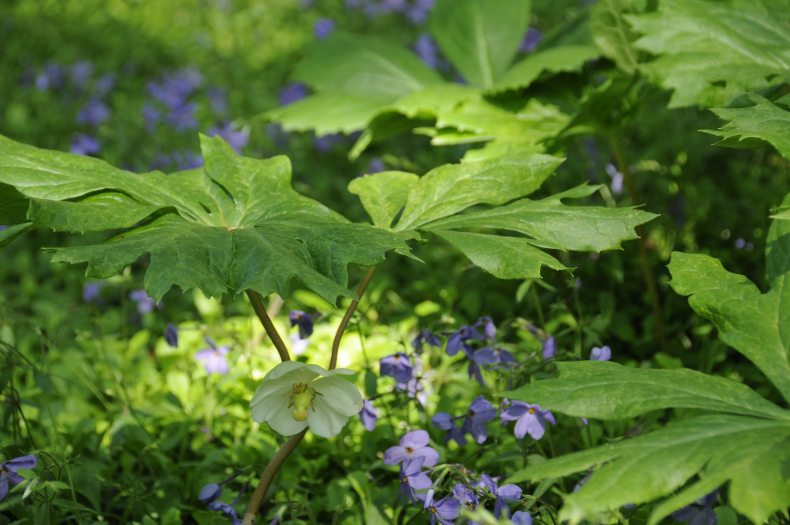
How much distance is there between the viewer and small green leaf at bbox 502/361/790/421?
3.92ft

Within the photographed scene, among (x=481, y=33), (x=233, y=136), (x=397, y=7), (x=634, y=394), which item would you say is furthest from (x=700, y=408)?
(x=397, y=7)

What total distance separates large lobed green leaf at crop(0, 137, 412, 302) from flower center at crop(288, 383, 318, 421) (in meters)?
0.16

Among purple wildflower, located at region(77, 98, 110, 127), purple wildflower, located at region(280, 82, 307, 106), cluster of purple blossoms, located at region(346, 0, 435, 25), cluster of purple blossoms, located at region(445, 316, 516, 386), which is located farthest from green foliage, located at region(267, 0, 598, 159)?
cluster of purple blossoms, located at region(346, 0, 435, 25)

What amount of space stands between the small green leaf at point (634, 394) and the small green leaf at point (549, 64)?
1150 mm

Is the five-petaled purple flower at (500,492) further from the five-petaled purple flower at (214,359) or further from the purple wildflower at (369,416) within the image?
the five-petaled purple flower at (214,359)

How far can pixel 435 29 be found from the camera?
2846mm

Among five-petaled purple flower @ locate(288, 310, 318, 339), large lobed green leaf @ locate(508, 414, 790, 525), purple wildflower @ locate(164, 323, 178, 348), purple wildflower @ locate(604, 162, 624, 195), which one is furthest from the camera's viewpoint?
purple wildflower @ locate(604, 162, 624, 195)

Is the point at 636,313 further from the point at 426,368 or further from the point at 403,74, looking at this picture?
the point at 403,74

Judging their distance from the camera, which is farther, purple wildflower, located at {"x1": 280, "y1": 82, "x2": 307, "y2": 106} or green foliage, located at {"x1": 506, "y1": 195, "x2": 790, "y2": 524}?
purple wildflower, located at {"x1": 280, "y1": 82, "x2": 307, "y2": 106}

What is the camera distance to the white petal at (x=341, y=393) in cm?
136

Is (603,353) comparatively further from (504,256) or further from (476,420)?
(504,256)

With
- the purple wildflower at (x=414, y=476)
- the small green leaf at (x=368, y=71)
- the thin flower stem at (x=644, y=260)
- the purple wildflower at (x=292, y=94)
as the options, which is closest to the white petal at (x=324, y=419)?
the purple wildflower at (x=414, y=476)

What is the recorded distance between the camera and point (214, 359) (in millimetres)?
2213

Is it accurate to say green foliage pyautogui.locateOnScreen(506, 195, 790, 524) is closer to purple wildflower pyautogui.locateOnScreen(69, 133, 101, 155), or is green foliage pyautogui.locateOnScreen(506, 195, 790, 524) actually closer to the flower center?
the flower center
